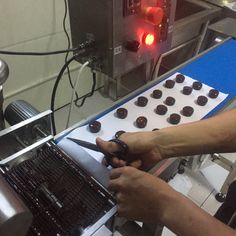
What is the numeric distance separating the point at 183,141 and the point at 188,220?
0.25 m

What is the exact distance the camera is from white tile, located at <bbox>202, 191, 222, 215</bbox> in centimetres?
147

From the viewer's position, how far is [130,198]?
584mm

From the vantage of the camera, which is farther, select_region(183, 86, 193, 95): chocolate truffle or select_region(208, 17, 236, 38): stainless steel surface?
select_region(208, 17, 236, 38): stainless steel surface

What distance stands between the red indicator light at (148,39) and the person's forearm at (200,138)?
297mm

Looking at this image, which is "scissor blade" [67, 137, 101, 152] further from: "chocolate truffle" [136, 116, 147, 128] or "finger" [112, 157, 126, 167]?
"chocolate truffle" [136, 116, 147, 128]

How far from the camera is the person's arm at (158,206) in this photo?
52 cm

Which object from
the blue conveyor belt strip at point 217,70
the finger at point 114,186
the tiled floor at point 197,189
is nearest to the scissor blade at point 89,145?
the finger at point 114,186

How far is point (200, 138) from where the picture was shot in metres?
0.72

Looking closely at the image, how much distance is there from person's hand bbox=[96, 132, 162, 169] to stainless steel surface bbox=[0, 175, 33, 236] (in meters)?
0.30

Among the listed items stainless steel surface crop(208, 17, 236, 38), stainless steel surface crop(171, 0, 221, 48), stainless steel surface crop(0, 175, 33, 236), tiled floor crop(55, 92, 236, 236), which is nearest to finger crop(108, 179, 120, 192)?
stainless steel surface crop(0, 175, 33, 236)

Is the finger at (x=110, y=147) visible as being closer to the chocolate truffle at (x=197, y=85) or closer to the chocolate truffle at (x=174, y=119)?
the chocolate truffle at (x=174, y=119)

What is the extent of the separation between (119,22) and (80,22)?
138mm

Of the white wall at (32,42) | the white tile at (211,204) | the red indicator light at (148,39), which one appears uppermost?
the red indicator light at (148,39)

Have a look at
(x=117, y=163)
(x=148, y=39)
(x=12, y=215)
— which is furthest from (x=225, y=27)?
(x=12, y=215)
